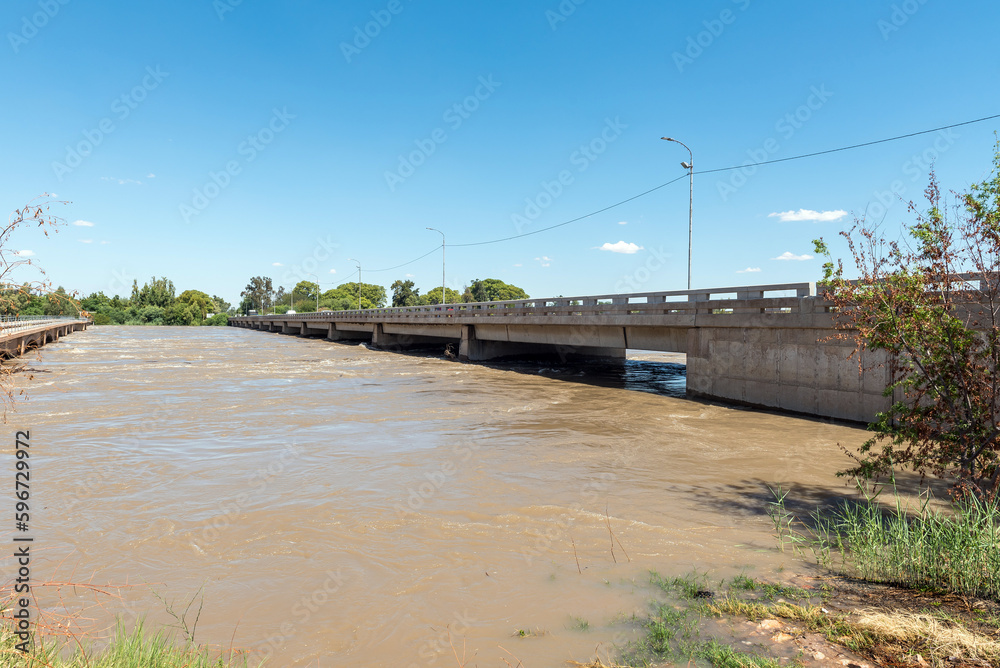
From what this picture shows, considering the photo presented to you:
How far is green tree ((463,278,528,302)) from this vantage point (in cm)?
15812

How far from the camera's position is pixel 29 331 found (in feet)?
128

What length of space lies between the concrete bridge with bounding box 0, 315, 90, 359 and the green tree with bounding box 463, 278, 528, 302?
90.1 metres

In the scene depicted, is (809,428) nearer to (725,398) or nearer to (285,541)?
(725,398)

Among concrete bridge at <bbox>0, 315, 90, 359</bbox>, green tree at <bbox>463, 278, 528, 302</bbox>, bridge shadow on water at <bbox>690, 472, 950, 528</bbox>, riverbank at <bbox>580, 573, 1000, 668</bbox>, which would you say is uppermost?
green tree at <bbox>463, 278, 528, 302</bbox>

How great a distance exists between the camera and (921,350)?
23.0ft

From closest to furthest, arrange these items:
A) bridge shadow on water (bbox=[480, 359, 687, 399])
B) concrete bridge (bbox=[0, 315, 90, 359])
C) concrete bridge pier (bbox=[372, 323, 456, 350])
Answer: bridge shadow on water (bbox=[480, 359, 687, 399])
concrete bridge (bbox=[0, 315, 90, 359])
concrete bridge pier (bbox=[372, 323, 456, 350])

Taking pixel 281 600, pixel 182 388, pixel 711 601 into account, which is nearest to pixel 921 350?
pixel 711 601

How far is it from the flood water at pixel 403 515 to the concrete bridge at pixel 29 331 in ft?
12.6

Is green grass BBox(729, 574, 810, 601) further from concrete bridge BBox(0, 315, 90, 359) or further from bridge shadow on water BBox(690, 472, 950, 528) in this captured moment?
concrete bridge BBox(0, 315, 90, 359)

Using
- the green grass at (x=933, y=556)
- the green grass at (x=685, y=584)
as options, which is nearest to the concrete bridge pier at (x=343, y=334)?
the green grass at (x=685, y=584)

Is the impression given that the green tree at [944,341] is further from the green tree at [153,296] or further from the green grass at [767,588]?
the green tree at [153,296]

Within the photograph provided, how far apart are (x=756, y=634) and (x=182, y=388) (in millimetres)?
21907

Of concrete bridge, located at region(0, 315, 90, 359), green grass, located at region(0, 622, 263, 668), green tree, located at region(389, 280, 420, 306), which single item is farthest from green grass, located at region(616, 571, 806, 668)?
green tree, located at region(389, 280, 420, 306)

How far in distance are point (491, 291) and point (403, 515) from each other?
163202 millimetres
